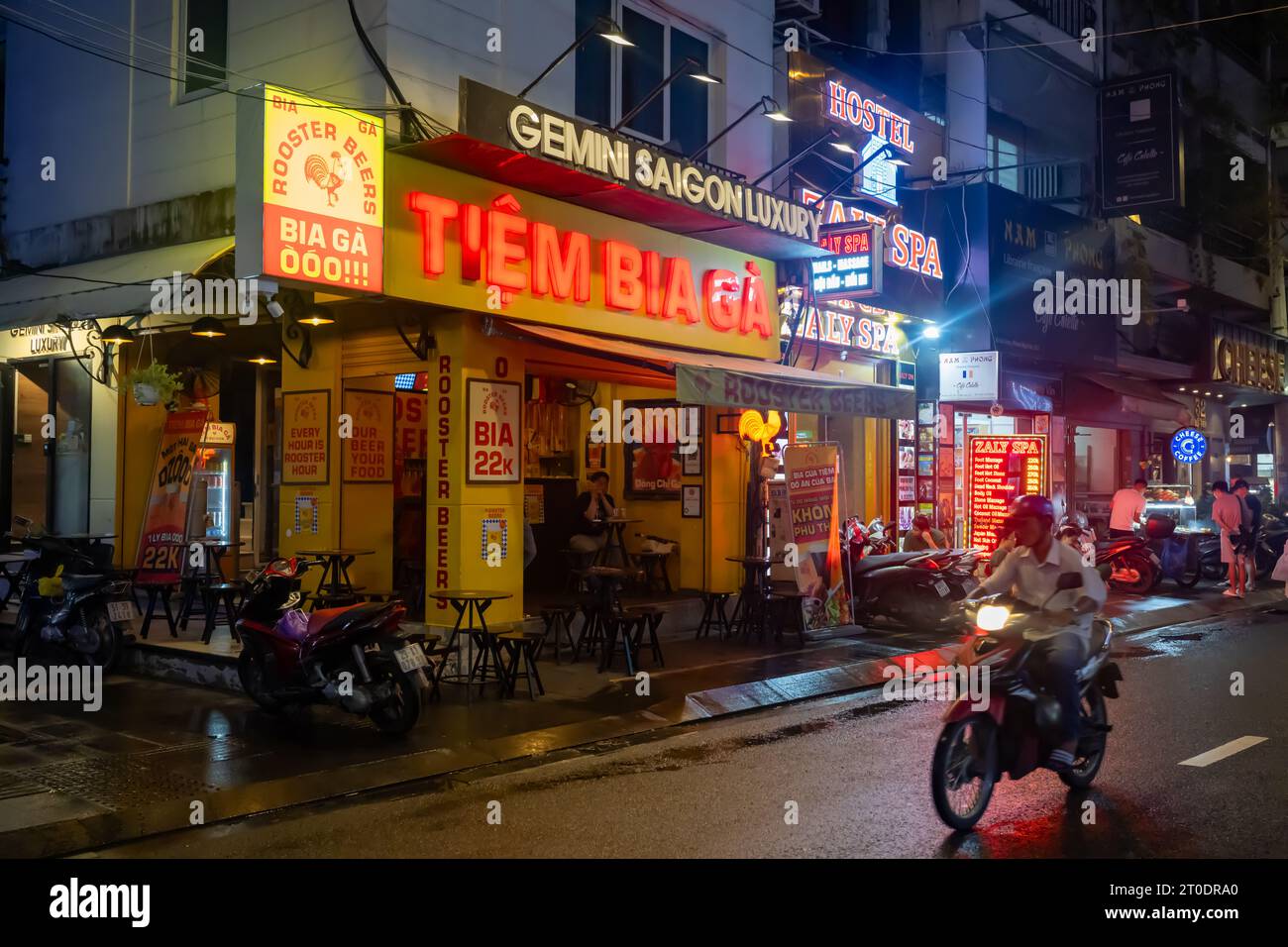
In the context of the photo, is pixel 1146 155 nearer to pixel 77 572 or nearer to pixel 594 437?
pixel 594 437

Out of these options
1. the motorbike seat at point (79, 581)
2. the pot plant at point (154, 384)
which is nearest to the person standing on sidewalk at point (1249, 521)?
the pot plant at point (154, 384)

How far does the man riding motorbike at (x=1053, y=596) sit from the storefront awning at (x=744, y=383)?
537cm

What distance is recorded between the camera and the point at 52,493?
15.9 metres

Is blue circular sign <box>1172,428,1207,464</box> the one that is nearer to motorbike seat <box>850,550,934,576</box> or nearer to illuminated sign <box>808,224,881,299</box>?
illuminated sign <box>808,224,881,299</box>

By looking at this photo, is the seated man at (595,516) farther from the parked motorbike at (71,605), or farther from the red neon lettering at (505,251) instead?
the parked motorbike at (71,605)

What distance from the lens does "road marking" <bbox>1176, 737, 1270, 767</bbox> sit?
7.91 meters

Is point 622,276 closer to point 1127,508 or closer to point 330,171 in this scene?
point 330,171

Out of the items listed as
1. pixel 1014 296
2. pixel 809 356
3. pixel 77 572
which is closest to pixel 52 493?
pixel 77 572

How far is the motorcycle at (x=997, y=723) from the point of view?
6.25 m

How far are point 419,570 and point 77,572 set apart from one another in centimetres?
396

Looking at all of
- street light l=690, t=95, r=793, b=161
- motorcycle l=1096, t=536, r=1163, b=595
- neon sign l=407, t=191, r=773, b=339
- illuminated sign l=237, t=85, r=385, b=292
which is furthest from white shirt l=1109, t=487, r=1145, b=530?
illuminated sign l=237, t=85, r=385, b=292

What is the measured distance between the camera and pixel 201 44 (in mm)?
13359

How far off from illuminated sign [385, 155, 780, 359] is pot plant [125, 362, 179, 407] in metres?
4.17

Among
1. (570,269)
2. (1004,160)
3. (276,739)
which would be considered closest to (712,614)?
(570,269)
